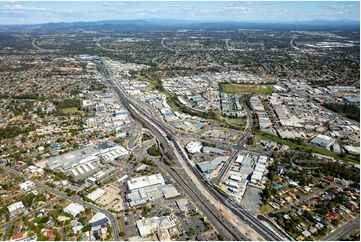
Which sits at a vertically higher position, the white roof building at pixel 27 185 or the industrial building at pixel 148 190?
the industrial building at pixel 148 190

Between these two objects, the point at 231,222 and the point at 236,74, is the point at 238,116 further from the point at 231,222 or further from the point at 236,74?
the point at 236,74

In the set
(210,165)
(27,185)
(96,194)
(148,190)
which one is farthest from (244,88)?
(27,185)

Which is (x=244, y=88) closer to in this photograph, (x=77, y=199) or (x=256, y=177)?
(x=256, y=177)

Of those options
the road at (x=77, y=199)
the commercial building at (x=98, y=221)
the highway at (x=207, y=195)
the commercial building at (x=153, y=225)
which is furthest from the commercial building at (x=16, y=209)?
the highway at (x=207, y=195)

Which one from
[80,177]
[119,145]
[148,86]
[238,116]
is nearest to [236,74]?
[148,86]

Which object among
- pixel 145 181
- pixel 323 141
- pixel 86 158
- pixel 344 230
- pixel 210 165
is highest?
pixel 323 141

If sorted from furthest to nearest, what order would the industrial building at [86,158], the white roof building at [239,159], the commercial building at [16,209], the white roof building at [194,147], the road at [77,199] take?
the white roof building at [194,147]
the white roof building at [239,159]
the industrial building at [86,158]
the commercial building at [16,209]
the road at [77,199]

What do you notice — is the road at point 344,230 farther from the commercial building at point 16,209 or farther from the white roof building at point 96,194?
the commercial building at point 16,209
